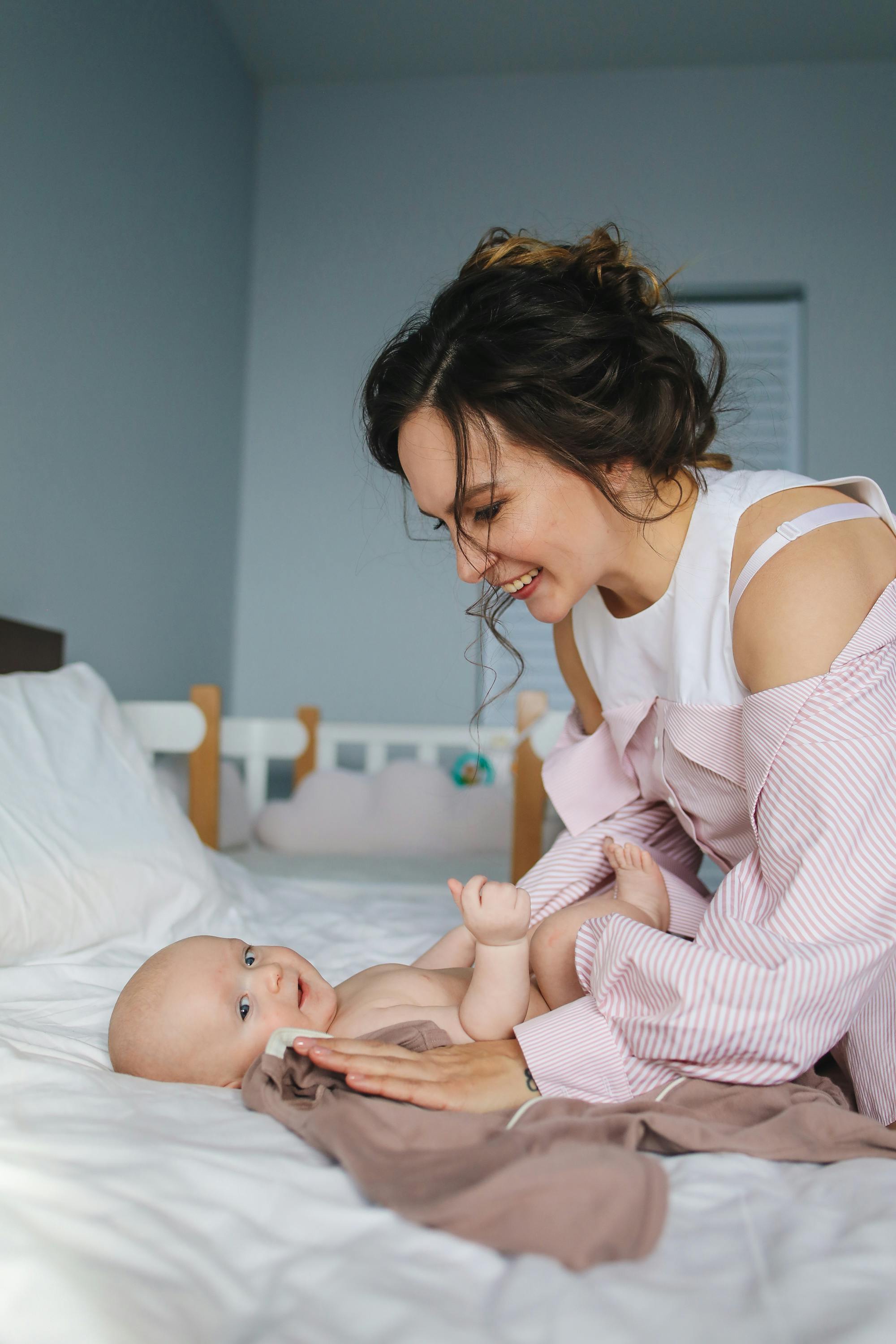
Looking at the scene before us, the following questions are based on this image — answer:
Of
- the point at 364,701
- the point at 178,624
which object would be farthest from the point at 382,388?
the point at 364,701

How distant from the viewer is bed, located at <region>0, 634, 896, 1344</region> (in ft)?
1.30

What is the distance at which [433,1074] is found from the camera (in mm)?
671

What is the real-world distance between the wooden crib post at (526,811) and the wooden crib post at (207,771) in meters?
0.57

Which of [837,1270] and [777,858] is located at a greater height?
[777,858]

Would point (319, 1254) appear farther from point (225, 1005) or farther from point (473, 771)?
point (473, 771)

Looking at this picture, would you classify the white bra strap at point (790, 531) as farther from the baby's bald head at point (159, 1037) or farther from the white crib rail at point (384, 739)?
the white crib rail at point (384, 739)

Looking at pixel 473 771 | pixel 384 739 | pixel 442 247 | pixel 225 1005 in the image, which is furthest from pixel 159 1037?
pixel 442 247

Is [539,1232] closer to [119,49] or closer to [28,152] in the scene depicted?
[28,152]

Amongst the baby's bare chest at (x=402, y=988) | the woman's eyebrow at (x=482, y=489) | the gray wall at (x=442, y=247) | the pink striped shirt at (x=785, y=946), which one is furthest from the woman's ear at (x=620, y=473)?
the gray wall at (x=442, y=247)

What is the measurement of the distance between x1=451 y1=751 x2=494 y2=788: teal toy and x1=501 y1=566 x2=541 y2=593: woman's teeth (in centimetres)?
138

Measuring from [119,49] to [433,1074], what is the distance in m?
2.27

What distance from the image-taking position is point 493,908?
77cm

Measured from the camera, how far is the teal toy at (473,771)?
2.33 m

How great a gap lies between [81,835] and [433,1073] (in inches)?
25.4
